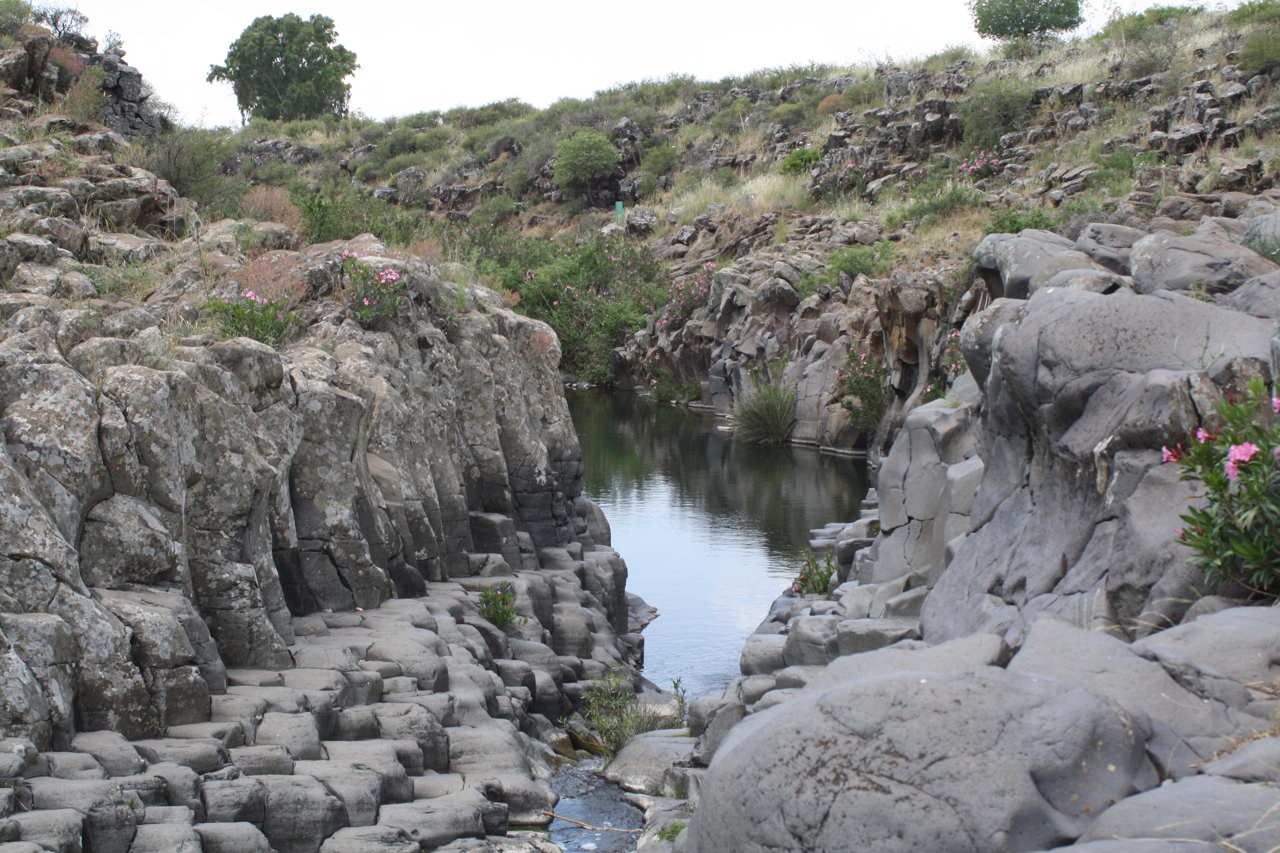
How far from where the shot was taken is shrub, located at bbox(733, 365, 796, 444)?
32.1m

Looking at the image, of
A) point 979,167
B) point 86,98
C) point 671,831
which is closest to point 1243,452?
point 671,831

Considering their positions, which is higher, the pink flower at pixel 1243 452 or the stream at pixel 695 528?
the pink flower at pixel 1243 452

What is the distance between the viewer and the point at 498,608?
1191 centimetres

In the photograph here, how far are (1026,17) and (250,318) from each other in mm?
48780

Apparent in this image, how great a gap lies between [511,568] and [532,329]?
4.84 metres

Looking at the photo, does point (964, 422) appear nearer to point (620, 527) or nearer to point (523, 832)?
point (523, 832)

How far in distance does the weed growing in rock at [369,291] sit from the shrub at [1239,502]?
939 cm

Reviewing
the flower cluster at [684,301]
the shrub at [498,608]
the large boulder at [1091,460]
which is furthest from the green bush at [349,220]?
the flower cluster at [684,301]

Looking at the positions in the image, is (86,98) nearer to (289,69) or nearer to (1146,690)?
(1146,690)

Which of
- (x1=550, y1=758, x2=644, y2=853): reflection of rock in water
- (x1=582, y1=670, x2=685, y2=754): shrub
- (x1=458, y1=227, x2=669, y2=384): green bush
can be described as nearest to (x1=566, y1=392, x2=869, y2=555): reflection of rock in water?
(x1=458, y1=227, x2=669, y2=384): green bush

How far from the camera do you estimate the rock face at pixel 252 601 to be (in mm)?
6160

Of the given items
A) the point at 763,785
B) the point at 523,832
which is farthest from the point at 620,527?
the point at 763,785

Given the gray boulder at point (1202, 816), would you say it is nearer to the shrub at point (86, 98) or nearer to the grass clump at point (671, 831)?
the grass clump at point (671, 831)

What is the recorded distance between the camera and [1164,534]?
6629 millimetres
